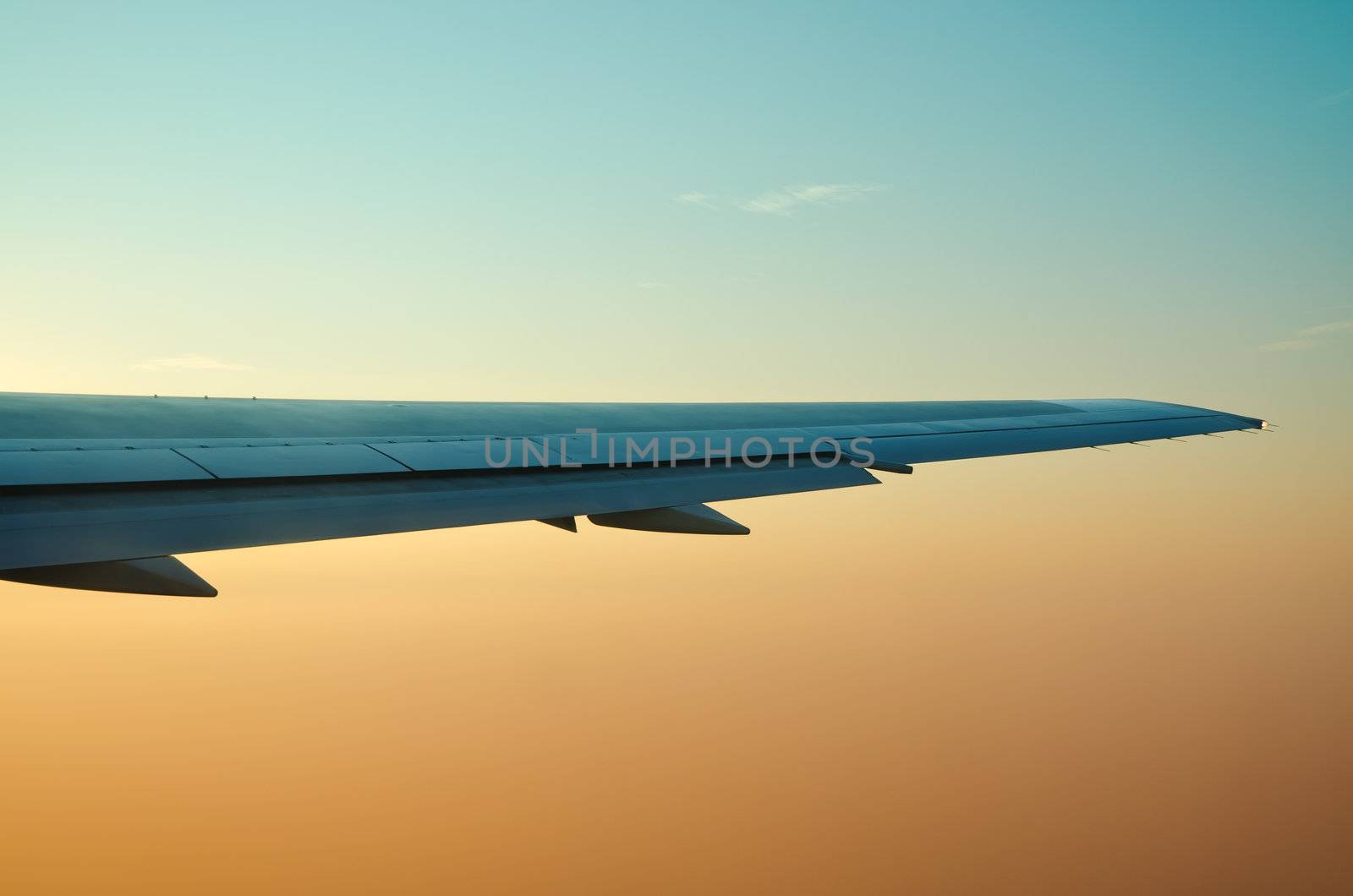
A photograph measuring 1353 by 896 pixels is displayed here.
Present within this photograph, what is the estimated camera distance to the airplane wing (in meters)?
5.45

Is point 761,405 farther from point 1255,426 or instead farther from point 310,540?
point 1255,426

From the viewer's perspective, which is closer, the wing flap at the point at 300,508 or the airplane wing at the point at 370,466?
the wing flap at the point at 300,508

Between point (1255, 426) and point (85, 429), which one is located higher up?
point (1255, 426)

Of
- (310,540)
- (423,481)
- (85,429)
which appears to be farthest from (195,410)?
(310,540)

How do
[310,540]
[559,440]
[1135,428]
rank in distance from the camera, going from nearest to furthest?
[310,540]
[559,440]
[1135,428]

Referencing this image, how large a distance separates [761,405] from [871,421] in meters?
1.44

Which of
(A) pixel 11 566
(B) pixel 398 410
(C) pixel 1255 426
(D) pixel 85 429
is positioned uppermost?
(C) pixel 1255 426

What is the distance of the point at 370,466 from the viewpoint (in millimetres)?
7082

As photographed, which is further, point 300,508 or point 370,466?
point 370,466

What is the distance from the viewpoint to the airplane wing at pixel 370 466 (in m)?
5.45

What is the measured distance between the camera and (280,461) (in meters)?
6.78

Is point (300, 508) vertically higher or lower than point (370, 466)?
lower

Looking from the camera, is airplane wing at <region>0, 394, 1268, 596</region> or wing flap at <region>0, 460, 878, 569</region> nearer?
wing flap at <region>0, 460, 878, 569</region>

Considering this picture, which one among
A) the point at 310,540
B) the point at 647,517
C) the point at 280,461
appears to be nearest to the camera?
the point at 310,540
